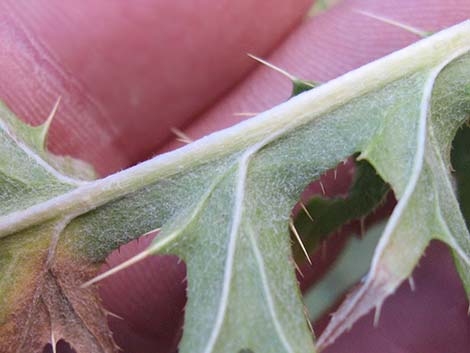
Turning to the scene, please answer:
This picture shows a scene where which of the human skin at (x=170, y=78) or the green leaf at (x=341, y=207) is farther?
the human skin at (x=170, y=78)

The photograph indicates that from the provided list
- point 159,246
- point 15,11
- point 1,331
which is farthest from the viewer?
point 15,11

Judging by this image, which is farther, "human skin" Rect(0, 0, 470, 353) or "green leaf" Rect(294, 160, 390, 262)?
"human skin" Rect(0, 0, 470, 353)

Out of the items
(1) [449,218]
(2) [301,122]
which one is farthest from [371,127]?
(1) [449,218]

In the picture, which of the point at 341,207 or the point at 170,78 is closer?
the point at 341,207

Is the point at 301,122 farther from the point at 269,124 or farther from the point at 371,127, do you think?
the point at 371,127

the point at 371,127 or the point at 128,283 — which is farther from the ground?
the point at 371,127

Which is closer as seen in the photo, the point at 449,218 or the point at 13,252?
the point at 449,218

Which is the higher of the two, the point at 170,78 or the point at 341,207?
the point at 170,78

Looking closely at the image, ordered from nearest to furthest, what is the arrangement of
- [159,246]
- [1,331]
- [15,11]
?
[159,246] < [1,331] < [15,11]
